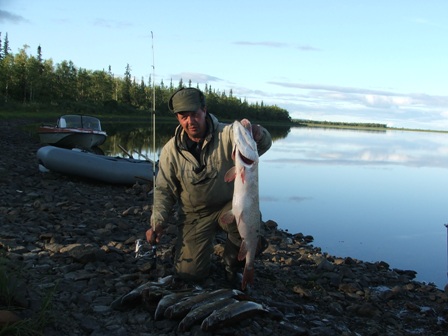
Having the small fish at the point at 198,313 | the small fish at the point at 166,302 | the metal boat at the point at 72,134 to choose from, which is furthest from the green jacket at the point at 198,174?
the metal boat at the point at 72,134

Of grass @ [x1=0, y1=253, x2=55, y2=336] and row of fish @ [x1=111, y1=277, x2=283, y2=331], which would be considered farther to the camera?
row of fish @ [x1=111, y1=277, x2=283, y2=331]

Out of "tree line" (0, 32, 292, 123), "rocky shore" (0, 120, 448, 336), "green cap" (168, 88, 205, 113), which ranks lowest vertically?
"rocky shore" (0, 120, 448, 336)

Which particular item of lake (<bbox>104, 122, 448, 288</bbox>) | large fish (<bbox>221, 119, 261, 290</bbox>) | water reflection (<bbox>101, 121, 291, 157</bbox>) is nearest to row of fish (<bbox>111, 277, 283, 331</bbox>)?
large fish (<bbox>221, 119, 261, 290</bbox>)

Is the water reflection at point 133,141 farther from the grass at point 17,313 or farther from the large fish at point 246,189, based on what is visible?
the grass at point 17,313

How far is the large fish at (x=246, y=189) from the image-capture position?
164 inches

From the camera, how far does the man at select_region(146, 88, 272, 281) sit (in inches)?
195

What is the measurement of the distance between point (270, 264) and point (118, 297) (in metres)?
3.03

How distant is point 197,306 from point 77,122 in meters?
19.0

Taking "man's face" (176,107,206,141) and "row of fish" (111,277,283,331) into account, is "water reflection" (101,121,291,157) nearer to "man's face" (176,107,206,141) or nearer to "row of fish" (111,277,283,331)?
"man's face" (176,107,206,141)

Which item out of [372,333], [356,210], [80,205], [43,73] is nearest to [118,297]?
[372,333]

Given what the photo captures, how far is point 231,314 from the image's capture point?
4.00 meters

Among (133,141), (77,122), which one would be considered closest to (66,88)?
(133,141)

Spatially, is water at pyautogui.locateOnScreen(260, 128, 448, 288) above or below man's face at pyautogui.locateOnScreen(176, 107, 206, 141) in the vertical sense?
below

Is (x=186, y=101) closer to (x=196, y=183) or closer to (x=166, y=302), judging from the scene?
(x=196, y=183)
